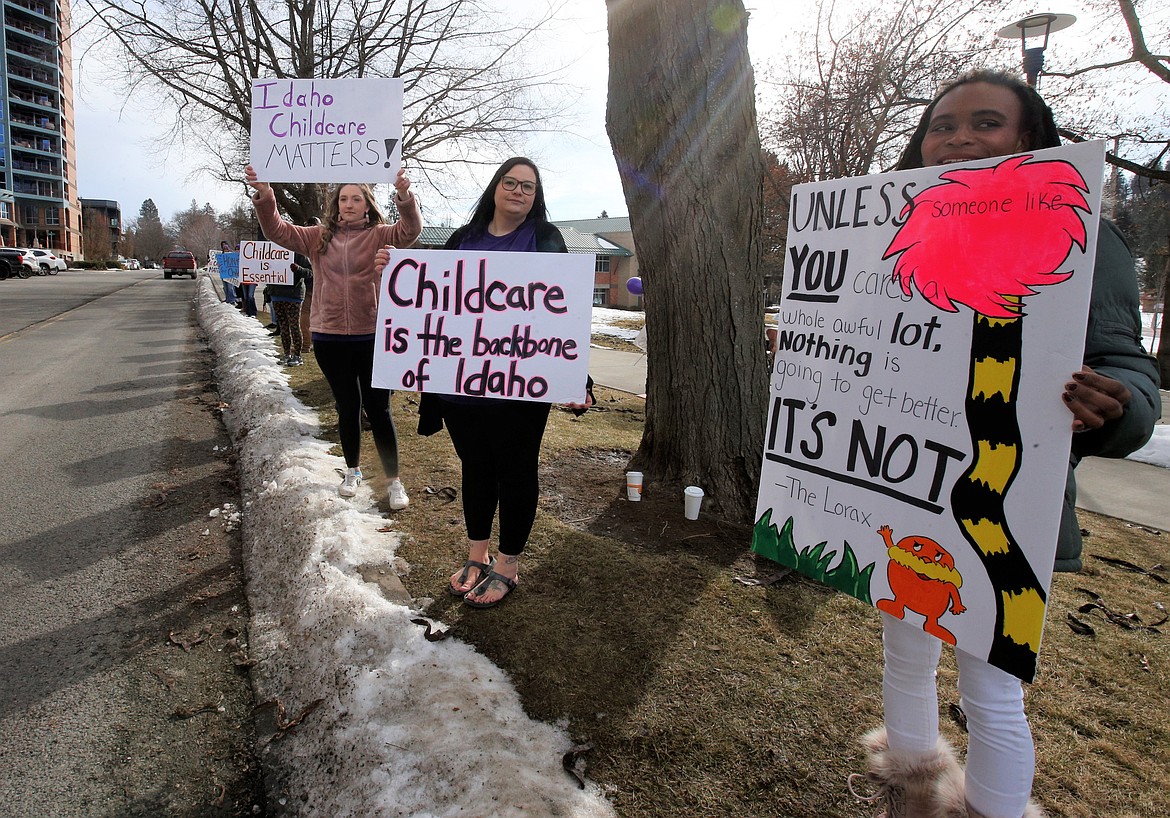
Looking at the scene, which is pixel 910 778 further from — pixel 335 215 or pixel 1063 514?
pixel 335 215

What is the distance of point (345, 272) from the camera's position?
3.74 meters

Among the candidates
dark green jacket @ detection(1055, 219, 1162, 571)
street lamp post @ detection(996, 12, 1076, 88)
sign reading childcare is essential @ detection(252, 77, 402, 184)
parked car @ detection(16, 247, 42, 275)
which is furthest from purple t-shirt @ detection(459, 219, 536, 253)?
parked car @ detection(16, 247, 42, 275)

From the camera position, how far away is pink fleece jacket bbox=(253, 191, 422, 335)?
375 cm

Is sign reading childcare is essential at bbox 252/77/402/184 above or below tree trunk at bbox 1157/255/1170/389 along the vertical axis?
above

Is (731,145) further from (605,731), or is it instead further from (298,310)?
(298,310)

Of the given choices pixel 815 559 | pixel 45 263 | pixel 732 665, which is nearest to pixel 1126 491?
pixel 732 665

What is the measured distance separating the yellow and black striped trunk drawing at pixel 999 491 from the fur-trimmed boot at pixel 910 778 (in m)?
0.43

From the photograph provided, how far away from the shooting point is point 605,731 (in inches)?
81.8

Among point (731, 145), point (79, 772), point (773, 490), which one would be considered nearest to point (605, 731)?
point (773, 490)

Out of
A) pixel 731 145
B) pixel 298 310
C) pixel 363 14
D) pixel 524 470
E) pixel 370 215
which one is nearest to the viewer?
pixel 524 470

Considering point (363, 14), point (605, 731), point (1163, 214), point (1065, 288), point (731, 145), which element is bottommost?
point (605, 731)

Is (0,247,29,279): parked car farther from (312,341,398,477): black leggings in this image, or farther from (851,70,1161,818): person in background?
(851,70,1161,818): person in background

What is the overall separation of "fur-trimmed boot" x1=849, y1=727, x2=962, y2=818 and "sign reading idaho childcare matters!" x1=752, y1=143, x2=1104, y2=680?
1.25 ft

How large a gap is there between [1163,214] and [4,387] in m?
20.6
